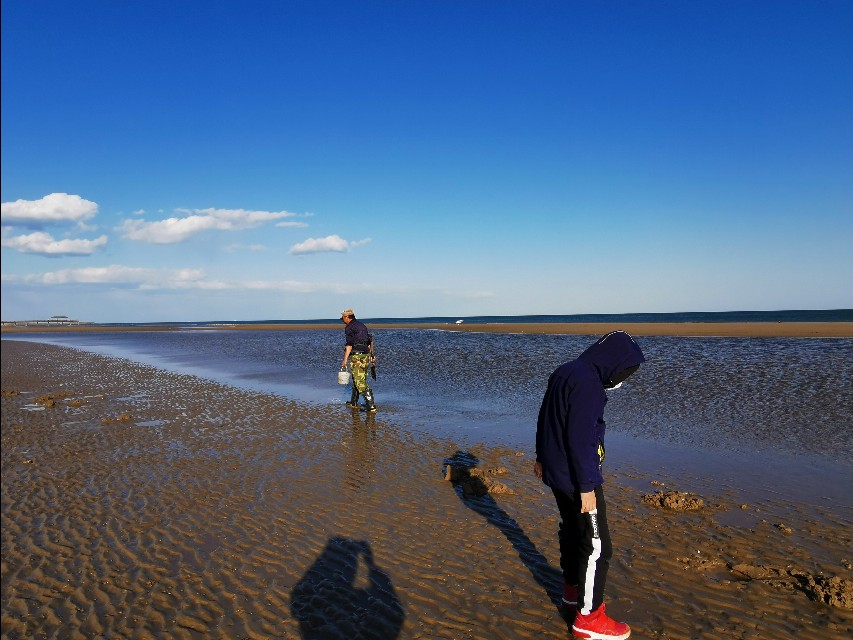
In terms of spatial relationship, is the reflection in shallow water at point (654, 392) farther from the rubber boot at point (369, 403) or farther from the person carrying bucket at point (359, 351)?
the person carrying bucket at point (359, 351)

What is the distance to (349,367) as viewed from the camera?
13.2 m

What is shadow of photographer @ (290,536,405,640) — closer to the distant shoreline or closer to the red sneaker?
the red sneaker

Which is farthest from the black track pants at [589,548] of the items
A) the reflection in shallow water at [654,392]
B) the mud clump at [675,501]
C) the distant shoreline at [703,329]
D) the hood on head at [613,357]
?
the distant shoreline at [703,329]

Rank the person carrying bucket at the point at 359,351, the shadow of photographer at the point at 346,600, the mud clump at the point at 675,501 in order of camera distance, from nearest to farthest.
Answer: the shadow of photographer at the point at 346,600 < the mud clump at the point at 675,501 < the person carrying bucket at the point at 359,351

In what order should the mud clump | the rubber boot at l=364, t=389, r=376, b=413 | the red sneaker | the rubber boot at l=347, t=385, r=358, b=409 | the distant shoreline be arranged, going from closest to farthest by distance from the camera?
1. the red sneaker
2. the mud clump
3. the rubber boot at l=364, t=389, r=376, b=413
4. the rubber boot at l=347, t=385, r=358, b=409
5. the distant shoreline

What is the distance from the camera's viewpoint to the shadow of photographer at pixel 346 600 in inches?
170

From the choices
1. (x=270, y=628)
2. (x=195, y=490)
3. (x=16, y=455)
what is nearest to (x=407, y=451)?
(x=195, y=490)

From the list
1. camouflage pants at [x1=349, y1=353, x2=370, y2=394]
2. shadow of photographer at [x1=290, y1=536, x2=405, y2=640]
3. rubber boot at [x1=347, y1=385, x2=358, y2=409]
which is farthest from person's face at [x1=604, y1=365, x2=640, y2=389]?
rubber boot at [x1=347, y1=385, x2=358, y2=409]

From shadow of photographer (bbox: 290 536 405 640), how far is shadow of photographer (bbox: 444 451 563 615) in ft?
4.47

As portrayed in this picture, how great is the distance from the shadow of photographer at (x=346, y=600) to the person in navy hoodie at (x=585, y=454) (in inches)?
59.9

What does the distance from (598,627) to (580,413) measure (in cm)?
162

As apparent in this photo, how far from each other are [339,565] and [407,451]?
4371 millimetres

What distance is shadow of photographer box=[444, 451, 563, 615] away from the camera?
5.02m

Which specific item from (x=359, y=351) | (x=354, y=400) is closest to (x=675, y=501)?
(x=359, y=351)
